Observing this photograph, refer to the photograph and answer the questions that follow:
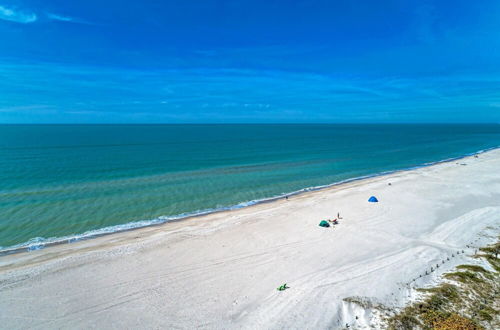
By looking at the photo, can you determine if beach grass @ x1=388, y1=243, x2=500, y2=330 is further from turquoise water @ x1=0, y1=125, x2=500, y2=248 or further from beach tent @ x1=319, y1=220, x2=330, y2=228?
turquoise water @ x1=0, y1=125, x2=500, y2=248

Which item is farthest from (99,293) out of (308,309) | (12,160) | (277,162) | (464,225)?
(12,160)

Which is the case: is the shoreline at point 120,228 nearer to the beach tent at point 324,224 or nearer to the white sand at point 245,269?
the white sand at point 245,269

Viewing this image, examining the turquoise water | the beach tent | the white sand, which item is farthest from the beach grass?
the turquoise water

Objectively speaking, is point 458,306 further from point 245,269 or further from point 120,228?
point 120,228

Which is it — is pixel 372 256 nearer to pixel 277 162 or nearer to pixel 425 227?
pixel 425 227

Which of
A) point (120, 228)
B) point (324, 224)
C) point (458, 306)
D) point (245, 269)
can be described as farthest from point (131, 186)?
point (458, 306)

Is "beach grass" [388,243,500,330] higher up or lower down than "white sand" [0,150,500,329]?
lower down

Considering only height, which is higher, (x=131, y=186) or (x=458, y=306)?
(x=131, y=186)

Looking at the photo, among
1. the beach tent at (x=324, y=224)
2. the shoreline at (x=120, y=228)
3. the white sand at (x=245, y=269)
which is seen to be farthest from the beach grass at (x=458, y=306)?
the shoreline at (x=120, y=228)
